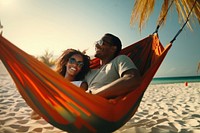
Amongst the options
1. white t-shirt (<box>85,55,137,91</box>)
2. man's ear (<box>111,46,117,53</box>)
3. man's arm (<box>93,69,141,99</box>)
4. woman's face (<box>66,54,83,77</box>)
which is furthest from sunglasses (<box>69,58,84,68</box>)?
man's arm (<box>93,69,141,99</box>)

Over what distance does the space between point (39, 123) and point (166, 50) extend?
131 centimetres

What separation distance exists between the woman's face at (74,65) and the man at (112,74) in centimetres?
8

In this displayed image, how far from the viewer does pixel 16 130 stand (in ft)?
6.23

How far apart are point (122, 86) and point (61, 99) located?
0.32 meters

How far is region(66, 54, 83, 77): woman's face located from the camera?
5.25 feet

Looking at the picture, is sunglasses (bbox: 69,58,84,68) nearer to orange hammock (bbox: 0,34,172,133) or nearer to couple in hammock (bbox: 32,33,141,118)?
couple in hammock (bbox: 32,33,141,118)

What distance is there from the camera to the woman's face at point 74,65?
5.25ft

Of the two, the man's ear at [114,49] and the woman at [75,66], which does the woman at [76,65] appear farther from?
the man's ear at [114,49]

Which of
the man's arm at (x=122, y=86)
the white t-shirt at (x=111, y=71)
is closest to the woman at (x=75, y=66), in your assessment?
the white t-shirt at (x=111, y=71)

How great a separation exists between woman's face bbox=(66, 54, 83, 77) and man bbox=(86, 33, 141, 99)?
83 mm

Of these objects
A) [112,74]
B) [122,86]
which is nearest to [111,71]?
[112,74]

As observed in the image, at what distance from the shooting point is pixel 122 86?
1.23 metres

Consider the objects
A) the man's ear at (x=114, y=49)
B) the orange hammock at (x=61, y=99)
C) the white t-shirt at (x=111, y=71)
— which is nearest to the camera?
the orange hammock at (x=61, y=99)

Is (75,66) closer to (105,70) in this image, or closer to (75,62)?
(75,62)
